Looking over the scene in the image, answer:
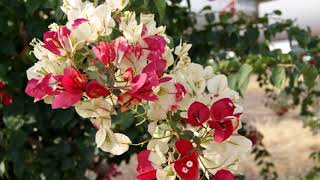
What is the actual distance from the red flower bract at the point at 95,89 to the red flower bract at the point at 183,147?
0.08 metres

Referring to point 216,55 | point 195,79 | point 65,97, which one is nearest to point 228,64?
point 216,55

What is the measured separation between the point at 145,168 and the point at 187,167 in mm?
64

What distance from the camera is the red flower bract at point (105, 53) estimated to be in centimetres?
52

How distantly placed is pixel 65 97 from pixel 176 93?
107 millimetres

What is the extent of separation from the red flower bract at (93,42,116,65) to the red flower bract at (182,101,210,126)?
0.29 ft

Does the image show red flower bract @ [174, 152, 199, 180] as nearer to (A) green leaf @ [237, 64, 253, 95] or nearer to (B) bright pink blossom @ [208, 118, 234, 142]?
(B) bright pink blossom @ [208, 118, 234, 142]

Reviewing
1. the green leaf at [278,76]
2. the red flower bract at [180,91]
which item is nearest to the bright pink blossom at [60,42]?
the red flower bract at [180,91]

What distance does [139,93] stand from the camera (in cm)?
50

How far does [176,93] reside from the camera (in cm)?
55

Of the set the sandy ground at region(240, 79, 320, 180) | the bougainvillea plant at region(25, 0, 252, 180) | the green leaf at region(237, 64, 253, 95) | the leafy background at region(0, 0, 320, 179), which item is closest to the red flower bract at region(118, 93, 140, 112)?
the bougainvillea plant at region(25, 0, 252, 180)

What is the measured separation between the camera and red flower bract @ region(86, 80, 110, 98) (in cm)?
51

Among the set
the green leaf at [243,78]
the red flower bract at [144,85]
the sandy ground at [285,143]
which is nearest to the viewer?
the red flower bract at [144,85]

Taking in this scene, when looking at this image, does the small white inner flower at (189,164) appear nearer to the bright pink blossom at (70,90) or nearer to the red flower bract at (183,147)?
the red flower bract at (183,147)

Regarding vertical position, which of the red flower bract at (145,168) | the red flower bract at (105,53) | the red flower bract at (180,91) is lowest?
the red flower bract at (145,168)
